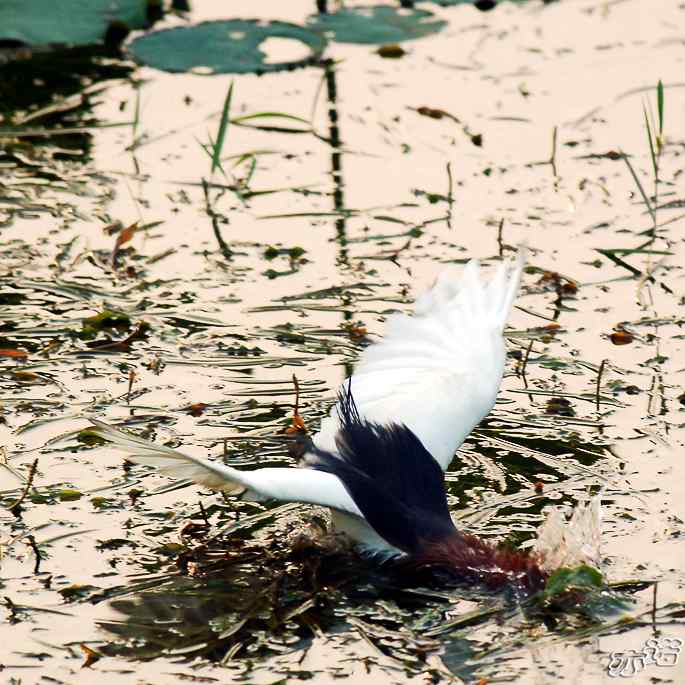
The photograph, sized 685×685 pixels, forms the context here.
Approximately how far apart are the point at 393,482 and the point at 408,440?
14cm

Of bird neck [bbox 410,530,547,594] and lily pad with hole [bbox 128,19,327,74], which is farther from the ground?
lily pad with hole [bbox 128,19,327,74]

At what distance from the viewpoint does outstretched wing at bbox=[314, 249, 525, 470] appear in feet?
11.4

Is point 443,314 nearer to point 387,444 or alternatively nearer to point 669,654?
point 387,444

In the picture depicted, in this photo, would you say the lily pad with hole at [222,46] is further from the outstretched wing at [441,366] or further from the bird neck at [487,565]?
the bird neck at [487,565]

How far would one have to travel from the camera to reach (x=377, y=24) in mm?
6520

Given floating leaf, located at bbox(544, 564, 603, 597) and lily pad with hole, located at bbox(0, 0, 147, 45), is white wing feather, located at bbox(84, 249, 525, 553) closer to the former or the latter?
floating leaf, located at bbox(544, 564, 603, 597)

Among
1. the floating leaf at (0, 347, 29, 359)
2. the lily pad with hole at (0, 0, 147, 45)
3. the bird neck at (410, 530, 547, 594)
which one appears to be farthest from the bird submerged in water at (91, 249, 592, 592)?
the lily pad with hole at (0, 0, 147, 45)

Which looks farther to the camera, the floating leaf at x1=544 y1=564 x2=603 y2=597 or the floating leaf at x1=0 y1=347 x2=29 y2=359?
the floating leaf at x1=0 y1=347 x2=29 y2=359

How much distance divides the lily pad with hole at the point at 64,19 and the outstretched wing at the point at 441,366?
9.44 feet

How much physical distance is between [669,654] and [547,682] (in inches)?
10.3

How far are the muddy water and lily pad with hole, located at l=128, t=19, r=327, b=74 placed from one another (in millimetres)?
163

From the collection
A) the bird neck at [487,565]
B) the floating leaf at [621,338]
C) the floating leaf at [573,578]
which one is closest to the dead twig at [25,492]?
the bird neck at [487,565]

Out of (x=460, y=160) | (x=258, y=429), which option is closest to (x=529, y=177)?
(x=460, y=160)

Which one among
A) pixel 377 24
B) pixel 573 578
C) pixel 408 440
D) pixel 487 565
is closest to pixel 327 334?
pixel 408 440
